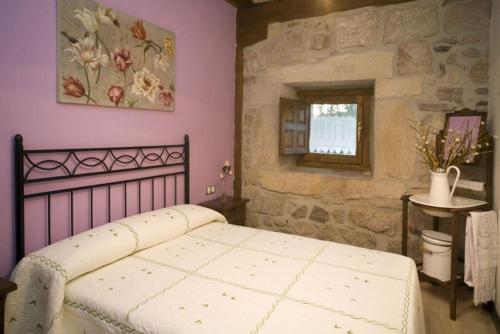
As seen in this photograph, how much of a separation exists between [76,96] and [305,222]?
7.71 feet

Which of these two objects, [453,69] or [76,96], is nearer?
[76,96]

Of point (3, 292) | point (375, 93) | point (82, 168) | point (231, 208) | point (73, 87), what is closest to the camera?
point (3, 292)

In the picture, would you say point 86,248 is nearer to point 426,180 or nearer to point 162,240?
point 162,240

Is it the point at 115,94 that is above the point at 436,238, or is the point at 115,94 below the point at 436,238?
above

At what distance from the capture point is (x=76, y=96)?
6.69 feet

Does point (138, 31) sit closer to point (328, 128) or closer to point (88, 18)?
point (88, 18)

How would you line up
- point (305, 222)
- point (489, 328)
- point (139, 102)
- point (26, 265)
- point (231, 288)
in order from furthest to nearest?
1. point (305, 222)
2. point (139, 102)
3. point (489, 328)
4. point (26, 265)
5. point (231, 288)

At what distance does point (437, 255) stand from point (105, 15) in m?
2.88

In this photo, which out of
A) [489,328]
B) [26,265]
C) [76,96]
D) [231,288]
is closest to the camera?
[231,288]

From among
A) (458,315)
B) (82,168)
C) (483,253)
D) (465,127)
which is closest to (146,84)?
(82,168)

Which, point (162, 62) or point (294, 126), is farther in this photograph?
point (294, 126)

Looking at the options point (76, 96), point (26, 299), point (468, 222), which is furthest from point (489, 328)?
point (76, 96)

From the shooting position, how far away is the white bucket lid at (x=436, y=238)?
8.04 feet

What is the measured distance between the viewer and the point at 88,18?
6.81 ft
